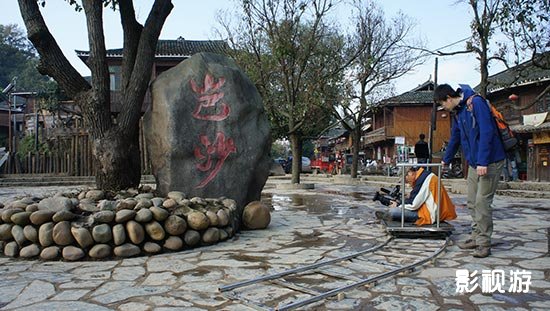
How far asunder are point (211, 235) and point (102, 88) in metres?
3.15

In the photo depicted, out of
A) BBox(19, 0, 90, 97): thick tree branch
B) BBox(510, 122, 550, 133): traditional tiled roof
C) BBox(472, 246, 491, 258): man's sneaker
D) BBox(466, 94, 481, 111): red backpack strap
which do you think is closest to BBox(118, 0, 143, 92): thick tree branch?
BBox(19, 0, 90, 97): thick tree branch

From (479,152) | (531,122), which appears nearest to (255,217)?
(479,152)

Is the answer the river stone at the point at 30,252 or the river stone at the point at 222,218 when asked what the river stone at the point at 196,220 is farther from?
the river stone at the point at 30,252

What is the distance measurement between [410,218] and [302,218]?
2331mm

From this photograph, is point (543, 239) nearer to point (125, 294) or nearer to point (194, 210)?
point (194, 210)

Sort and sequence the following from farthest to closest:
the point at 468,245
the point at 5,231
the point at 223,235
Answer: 1. the point at 223,235
2. the point at 468,245
3. the point at 5,231

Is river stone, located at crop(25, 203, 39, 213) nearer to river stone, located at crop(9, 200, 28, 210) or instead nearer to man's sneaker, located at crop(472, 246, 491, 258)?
river stone, located at crop(9, 200, 28, 210)

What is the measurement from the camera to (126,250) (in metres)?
5.12

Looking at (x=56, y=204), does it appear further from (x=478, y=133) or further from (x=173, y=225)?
(x=478, y=133)

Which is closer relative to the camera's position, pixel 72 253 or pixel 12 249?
pixel 72 253

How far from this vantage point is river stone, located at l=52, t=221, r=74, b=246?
5.07 metres

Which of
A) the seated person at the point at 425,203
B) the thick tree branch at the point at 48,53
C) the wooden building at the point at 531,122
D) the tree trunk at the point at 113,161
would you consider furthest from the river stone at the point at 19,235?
the wooden building at the point at 531,122

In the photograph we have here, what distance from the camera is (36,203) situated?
5691 millimetres

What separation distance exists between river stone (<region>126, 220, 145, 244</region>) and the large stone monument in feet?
5.24
